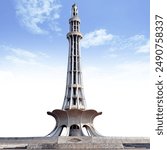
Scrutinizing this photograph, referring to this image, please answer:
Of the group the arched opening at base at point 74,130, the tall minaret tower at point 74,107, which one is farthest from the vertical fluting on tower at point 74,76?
the arched opening at base at point 74,130

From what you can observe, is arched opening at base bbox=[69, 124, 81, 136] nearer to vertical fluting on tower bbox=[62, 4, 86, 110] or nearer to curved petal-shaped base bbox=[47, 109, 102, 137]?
curved petal-shaped base bbox=[47, 109, 102, 137]

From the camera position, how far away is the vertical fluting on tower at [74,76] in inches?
1431

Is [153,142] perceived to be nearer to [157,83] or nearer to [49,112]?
[157,83]

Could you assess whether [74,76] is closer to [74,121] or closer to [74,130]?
[74,121]

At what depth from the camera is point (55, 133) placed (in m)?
35.5

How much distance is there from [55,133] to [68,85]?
21.1 feet

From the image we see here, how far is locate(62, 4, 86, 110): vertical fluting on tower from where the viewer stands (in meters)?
36.3

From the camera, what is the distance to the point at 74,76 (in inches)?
1464

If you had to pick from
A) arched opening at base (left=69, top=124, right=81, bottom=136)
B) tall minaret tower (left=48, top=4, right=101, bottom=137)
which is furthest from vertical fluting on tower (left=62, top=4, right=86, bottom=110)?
arched opening at base (left=69, top=124, right=81, bottom=136)

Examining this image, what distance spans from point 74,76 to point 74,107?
14.0 feet

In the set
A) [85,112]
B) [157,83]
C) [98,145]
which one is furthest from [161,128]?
[85,112]

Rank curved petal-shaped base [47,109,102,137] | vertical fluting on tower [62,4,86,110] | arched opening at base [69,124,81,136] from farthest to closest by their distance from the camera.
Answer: vertical fluting on tower [62,4,86,110] → arched opening at base [69,124,81,136] → curved petal-shaped base [47,109,102,137]

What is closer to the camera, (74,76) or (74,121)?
A: (74,121)

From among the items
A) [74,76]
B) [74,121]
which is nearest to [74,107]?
[74,121]
